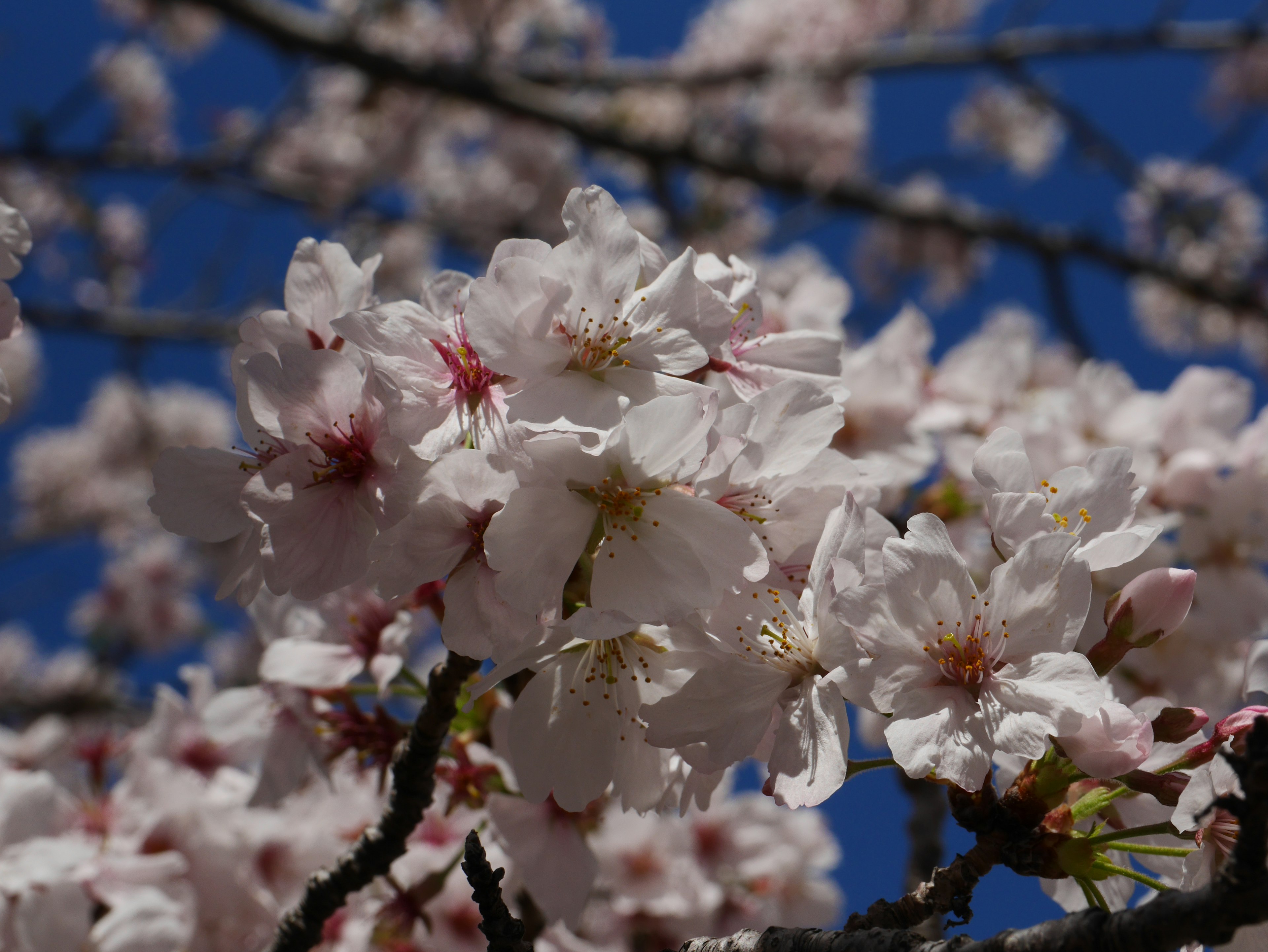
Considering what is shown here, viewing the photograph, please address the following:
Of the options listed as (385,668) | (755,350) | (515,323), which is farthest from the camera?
(385,668)

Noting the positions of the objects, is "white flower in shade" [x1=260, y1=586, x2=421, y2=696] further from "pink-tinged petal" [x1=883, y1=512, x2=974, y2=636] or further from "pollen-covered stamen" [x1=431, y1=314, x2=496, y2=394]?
"pink-tinged petal" [x1=883, y1=512, x2=974, y2=636]

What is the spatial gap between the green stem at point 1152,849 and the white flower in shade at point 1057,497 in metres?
0.37

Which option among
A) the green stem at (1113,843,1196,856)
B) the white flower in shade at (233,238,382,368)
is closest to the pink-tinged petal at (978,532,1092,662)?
the green stem at (1113,843,1196,856)

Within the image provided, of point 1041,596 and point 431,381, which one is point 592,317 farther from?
point 1041,596

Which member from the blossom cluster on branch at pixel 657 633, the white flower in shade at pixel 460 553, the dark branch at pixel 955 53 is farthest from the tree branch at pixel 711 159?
the white flower in shade at pixel 460 553

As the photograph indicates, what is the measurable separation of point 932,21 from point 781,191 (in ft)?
17.5

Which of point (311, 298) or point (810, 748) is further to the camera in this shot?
point (311, 298)

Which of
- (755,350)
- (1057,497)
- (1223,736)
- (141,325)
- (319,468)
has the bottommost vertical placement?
(1223,736)

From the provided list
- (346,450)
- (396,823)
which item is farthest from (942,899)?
(346,450)

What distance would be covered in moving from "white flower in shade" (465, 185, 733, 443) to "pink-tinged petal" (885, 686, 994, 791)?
1.55 feet

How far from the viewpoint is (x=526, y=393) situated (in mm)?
1225

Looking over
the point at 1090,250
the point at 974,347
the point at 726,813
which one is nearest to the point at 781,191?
the point at 1090,250

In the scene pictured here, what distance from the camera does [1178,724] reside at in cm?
127

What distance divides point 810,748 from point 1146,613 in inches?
20.8
